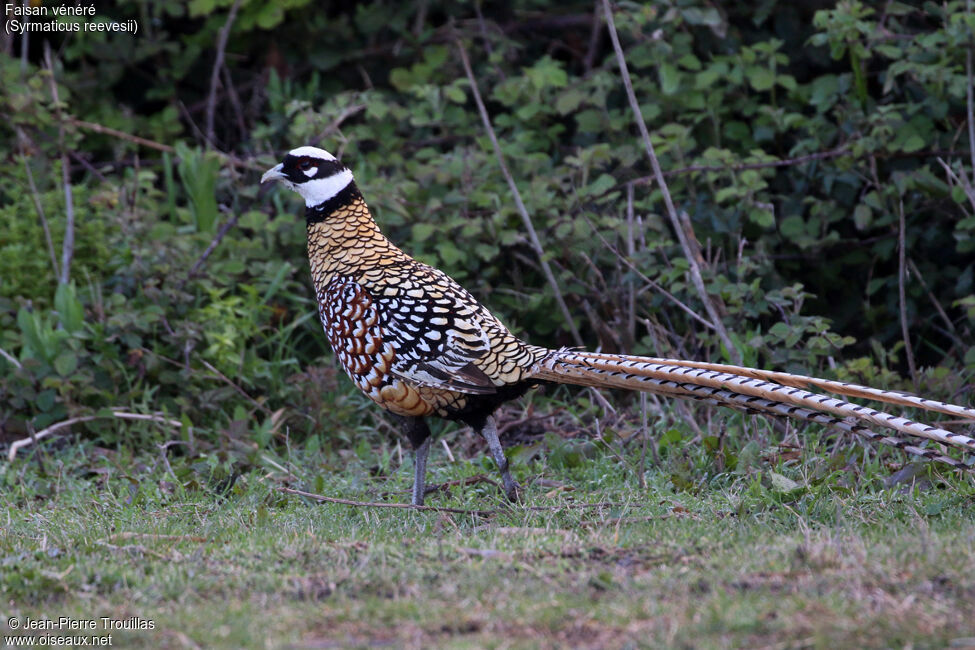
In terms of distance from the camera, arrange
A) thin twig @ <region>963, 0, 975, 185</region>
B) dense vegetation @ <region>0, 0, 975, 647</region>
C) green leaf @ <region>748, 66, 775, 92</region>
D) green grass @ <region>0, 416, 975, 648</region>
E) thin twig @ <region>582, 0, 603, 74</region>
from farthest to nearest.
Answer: thin twig @ <region>582, 0, 603, 74</region> → green leaf @ <region>748, 66, 775, 92</region> → thin twig @ <region>963, 0, 975, 185</region> → dense vegetation @ <region>0, 0, 975, 647</region> → green grass @ <region>0, 416, 975, 648</region>

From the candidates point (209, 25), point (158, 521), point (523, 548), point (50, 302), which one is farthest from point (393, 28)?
point (523, 548)

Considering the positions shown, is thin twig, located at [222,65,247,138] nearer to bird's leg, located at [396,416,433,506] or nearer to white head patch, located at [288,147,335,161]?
white head patch, located at [288,147,335,161]

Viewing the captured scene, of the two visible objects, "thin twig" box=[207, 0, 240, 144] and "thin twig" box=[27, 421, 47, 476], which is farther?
"thin twig" box=[207, 0, 240, 144]

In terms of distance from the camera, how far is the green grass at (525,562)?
119 inches

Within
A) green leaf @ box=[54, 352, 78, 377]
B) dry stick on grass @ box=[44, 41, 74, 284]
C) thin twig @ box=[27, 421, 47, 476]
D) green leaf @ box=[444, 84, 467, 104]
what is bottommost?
thin twig @ box=[27, 421, 47, 476]

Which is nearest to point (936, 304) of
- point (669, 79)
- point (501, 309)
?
point (669, 79)

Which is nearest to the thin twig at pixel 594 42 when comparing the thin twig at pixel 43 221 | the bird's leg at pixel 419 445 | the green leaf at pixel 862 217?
the green leaf at pixel 862 217

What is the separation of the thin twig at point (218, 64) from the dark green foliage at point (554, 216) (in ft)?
0.53

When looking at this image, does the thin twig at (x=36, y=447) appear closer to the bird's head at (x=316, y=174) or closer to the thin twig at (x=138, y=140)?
the bird's head at (x=316, y=174)

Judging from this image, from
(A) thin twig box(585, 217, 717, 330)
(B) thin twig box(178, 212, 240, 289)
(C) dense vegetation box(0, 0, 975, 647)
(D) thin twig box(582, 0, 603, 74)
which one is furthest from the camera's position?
(D) thin twig box(582, 0, 603, 74)

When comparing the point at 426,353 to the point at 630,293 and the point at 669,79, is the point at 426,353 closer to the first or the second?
the point at 630,293

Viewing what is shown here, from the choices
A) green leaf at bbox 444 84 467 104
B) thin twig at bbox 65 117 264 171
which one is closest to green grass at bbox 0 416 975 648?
thin twig at bbox 65 117 264 171

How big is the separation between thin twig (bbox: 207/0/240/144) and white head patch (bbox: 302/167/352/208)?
12.1 feet

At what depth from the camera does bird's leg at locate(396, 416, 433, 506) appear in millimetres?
4984
